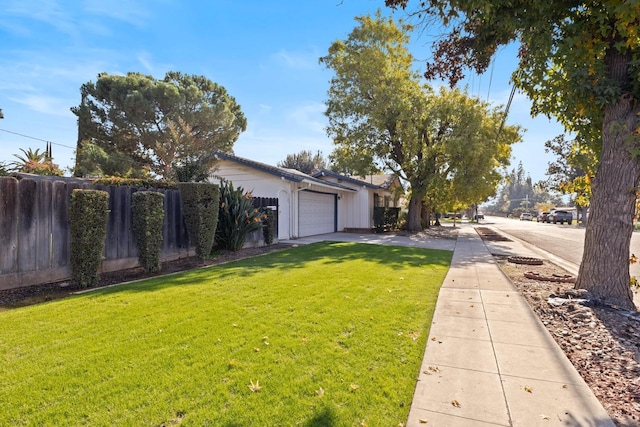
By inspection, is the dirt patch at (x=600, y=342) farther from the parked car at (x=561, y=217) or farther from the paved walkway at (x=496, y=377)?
the parked car at (x=561, y=217)

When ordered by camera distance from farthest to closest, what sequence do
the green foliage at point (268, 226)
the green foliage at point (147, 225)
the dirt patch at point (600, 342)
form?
the green foliage at point (268, 226)
the green foliage at point (147, 225)
the dirt patch at point (600, 342)

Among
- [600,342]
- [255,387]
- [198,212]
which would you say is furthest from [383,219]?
[255,387]

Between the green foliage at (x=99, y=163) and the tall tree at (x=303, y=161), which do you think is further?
the tall tree at (x=303, y=161)

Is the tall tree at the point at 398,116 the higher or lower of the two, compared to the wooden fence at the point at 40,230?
higher

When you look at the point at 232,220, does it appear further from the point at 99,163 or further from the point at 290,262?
the point at 99,163

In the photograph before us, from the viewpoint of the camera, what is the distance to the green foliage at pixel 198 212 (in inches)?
318

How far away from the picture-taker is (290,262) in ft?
27.4

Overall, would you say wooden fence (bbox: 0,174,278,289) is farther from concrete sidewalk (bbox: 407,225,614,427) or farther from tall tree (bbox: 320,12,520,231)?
tall tree (bbox: 320,12,520,231)

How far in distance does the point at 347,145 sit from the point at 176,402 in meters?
19.7

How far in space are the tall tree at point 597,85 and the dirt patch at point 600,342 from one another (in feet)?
1.71

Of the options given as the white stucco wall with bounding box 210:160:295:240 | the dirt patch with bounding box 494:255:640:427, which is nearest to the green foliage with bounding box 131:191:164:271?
the dirt patch with bounding box 494:255:640:427

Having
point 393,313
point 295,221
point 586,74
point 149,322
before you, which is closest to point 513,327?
point 393,313

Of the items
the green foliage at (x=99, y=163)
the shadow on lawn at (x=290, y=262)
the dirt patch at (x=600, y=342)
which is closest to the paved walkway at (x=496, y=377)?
the dirt patch at (x=600, y=342)

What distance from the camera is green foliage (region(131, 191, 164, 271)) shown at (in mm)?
6562
